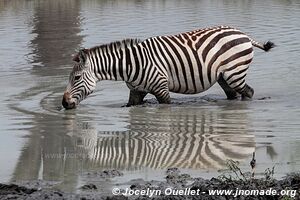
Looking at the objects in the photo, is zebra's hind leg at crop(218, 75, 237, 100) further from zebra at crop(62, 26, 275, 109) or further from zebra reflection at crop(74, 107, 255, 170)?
zebra reflection at crop(74, 107, 255, 170)

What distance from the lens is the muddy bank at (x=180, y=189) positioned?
20.1 feet

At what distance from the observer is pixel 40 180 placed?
24.3 ft

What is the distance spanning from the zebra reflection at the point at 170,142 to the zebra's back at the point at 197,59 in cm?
104

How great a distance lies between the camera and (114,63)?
1245 centimetres

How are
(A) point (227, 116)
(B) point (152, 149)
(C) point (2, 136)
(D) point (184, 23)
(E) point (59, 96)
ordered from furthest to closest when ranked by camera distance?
(D) point (184, 23) < (E) point (59, 96) < (A) point (227, 116) < (C) point (2, 136) < (B) point (152, 149)

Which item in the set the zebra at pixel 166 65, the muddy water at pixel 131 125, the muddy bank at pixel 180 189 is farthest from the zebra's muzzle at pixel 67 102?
the muddy bank at pixel 180 189

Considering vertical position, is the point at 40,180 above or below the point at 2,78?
above

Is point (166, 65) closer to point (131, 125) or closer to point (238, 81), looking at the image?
point (238, 81)

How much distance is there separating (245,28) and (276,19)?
11.3 ft

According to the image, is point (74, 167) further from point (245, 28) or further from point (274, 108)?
point (245, 28)

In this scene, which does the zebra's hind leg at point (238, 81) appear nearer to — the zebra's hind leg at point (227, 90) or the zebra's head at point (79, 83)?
the zebra's hind leg at point (227, 90)

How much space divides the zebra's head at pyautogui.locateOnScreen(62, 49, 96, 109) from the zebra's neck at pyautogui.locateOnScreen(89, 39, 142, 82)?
111 mm

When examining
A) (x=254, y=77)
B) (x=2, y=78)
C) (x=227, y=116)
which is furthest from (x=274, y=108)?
(x=2, y=78)

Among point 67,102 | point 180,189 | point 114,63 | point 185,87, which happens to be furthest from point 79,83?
point 180,189
